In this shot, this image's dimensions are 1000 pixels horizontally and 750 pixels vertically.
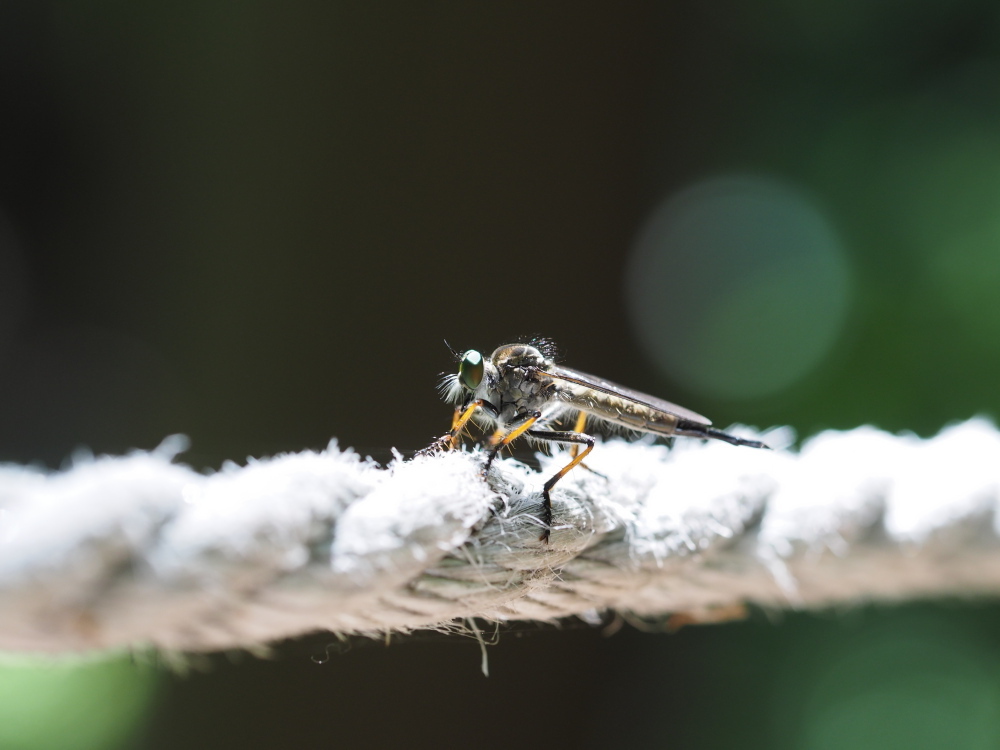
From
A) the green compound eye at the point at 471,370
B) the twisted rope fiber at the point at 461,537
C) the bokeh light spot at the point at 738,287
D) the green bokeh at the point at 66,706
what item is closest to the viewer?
the twisted rope fiber at the point at 461,537

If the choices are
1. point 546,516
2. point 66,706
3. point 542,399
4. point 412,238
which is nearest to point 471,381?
point 542,399

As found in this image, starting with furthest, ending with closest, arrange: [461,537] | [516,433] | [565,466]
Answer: [516,433], [565,466], [461,537]

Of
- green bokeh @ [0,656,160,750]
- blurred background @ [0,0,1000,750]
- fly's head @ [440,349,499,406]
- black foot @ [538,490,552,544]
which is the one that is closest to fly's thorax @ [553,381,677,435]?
fly's head @ [440,349,499,406]

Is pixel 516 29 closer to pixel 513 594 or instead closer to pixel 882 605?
pixel 882 605

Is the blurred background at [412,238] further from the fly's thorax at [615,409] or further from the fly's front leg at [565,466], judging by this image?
the fly's front leg at [565,466]

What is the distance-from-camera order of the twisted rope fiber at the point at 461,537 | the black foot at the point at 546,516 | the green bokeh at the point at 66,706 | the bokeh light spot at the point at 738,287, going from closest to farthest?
the twisted rope fiber at the point at 461,537
the black foot at the point at 546,516
the green bokeh at the point at 66,706
the bokeh light spot at the point at 738,287

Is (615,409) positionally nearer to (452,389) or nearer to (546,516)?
(452,389)

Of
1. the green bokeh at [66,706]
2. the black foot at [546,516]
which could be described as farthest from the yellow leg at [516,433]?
the green bokeh at [66,706]
